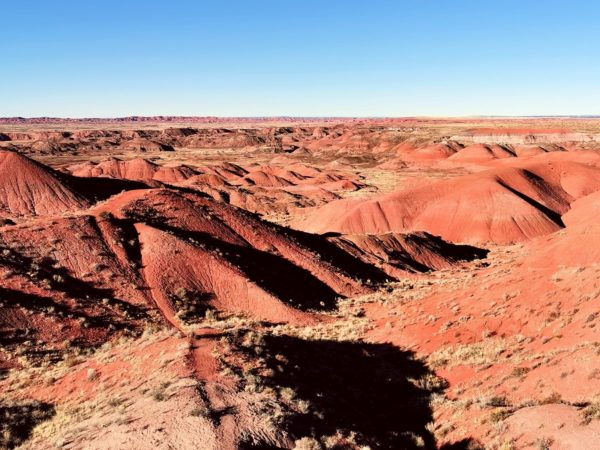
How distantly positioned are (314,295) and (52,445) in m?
20.1

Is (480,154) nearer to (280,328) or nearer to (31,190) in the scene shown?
(31,190)

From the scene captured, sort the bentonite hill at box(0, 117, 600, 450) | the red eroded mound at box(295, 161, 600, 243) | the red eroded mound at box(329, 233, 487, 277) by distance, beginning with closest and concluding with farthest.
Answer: the bentonite hill at box(0, 117, 600, 450)
the red eroded mound at box(329, 233, 487, 277)
the red eroded mound at box(295, 161, 600, 243)

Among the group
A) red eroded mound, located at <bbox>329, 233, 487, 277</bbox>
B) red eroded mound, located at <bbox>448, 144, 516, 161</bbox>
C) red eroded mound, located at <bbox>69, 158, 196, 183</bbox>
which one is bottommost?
red eroded mound, located at <bbox>329, 233, 487, 277</bbox>

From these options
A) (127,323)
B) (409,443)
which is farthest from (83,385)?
(409,443)

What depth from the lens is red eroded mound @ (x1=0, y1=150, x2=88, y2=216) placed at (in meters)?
46.2

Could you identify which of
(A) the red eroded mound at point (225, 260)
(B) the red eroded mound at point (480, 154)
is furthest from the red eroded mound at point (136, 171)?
(B) the red eroded mound at point (480, 154)

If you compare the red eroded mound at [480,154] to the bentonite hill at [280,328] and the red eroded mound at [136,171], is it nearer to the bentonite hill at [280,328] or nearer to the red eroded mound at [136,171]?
the bentonite hill at [280,328]

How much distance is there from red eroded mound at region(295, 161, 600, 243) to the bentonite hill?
0.34 metres

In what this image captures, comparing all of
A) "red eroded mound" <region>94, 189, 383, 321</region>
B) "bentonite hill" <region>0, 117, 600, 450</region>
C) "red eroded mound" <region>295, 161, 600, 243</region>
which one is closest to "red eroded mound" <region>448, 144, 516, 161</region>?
"red eroded mound" <region>295, 161, 600, 243</region>

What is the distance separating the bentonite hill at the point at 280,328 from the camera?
484 inches

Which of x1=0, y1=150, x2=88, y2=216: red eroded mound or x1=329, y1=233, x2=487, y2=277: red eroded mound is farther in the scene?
x1=0, y1=150, x2=88, y2=216: red eroded mound

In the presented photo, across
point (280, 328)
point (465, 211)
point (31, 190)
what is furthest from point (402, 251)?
point (31, 190)

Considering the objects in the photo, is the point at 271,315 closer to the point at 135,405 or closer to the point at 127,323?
the point at 127,323

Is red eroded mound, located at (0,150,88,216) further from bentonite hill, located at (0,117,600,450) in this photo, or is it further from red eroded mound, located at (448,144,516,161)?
red eroded mound, located at (448,144,516,161)
